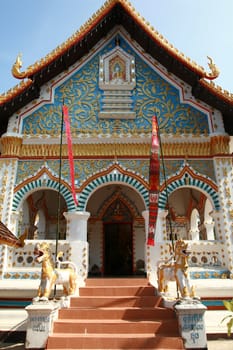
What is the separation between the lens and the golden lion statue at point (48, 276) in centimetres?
492

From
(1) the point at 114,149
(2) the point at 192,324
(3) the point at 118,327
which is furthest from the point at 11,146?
(2) the point at 192,324

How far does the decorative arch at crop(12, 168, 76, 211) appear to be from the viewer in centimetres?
771

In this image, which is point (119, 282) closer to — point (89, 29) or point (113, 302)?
point (113, 302)

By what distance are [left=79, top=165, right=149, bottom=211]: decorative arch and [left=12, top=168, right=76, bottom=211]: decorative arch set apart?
402mm

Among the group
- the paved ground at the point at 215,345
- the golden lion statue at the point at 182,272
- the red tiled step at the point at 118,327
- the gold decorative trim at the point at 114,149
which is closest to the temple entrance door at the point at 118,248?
the gold decorative trim at the point at 114,149

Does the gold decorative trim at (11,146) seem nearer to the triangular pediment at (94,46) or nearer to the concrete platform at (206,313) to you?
the triangular pediment at (94,46)

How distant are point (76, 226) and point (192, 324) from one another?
12.2 feet

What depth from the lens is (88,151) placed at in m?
8.15

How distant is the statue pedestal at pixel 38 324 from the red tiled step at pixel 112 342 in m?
0.13

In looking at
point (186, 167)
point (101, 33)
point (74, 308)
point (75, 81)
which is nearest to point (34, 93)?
point (75, 81)

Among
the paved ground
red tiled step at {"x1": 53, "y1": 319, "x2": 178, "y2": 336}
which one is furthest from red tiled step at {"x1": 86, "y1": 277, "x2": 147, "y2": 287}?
the paved ground

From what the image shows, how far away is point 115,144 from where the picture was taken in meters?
8.20

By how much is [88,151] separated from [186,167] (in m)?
2.67

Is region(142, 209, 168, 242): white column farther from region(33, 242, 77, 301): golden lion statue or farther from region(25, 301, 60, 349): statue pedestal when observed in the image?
region(25, 301, 60, 349): statue pedestal
